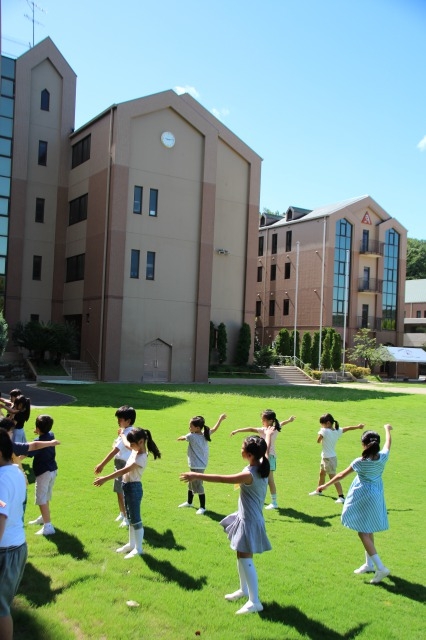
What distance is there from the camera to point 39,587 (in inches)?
234

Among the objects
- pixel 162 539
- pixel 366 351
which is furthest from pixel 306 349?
pixel 162 539

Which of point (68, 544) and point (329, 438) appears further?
point (329, 438)

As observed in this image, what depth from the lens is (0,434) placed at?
462cm

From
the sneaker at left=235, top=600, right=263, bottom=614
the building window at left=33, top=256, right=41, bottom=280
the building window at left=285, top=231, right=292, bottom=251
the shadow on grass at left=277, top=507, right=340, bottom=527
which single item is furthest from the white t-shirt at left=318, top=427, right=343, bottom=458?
the building window at left=285, top=231, right=292, bottom=251

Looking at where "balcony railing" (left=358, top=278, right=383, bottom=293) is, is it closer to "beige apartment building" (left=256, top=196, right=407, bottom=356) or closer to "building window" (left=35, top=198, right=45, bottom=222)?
"beige apartment building" (left=256, top=196, right=407, bottom=356)

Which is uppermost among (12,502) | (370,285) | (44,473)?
(370,285)

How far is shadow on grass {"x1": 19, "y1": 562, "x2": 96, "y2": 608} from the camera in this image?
566cm

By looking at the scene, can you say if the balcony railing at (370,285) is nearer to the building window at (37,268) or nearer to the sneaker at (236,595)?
the building window at (37,268)

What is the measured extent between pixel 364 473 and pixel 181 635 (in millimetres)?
2780

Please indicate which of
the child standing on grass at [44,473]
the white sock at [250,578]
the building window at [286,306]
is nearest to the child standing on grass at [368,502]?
the white sock at [250,578]

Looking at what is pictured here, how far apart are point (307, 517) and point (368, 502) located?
2.37m

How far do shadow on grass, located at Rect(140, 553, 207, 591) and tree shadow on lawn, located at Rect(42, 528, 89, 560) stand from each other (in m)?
0.70

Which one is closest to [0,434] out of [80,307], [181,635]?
[181,635]

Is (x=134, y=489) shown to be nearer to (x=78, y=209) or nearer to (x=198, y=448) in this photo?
(x=198, y=448)
